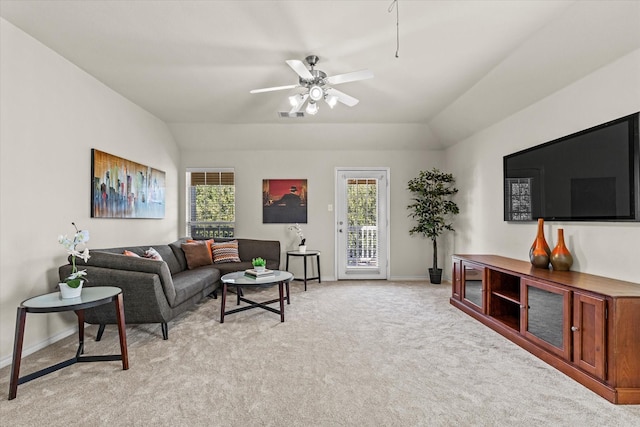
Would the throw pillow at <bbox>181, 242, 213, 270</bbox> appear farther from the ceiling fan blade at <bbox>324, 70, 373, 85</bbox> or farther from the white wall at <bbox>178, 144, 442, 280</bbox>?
the ceiling fan blade at <bbox>324, 70, 373, 85</bbox>

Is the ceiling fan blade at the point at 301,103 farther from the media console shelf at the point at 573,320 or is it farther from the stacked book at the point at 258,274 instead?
the media console shelf at the point at 573,320

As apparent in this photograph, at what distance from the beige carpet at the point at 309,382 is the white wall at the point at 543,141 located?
3.43 ft

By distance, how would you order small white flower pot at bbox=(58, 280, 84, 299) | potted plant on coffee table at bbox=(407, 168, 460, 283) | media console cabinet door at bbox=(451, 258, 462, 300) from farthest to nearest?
potted plant on coffee table at bbox=(407, 168, 460, 283) < media console cabinet door at bbox=(451, 258, 462, 300) < small white flower pot at bbox=(58, 280, 84, 299)

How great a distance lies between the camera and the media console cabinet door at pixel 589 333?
208cm

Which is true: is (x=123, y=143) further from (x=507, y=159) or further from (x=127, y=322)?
(x=507, y=159)

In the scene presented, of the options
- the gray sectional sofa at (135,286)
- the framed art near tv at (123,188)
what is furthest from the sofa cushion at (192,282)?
the framed art near tv at (123,188)

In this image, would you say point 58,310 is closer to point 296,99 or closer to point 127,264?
point 127,264

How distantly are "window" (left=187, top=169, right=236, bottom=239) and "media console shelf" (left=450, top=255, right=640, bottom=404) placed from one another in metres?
4.22

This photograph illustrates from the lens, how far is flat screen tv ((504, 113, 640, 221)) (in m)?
Answer: 2.43

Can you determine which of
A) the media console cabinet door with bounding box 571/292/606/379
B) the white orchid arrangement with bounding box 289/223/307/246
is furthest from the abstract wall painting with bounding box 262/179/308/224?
the media console cabinet door with bounding box 571/292/606/379

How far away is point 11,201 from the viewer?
262 centimetres

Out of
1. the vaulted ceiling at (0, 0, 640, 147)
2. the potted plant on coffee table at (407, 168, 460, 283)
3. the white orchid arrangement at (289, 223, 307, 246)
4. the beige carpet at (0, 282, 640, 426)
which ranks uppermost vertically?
the vaulted ceiling at (0, 0, 640, 147)

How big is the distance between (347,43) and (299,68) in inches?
20.1

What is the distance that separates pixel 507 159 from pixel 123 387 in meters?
4.34
